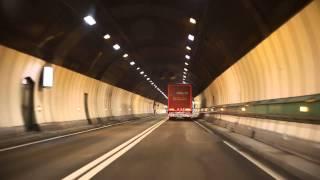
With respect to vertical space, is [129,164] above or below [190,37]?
below

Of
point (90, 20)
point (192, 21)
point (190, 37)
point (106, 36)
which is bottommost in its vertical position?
point (90, 20)

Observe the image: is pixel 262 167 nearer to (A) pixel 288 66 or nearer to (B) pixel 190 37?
(A) pixel 288 66

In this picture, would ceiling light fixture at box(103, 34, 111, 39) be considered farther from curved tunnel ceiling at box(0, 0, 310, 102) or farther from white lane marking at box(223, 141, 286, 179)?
white lane marking at box(223, 141, 286, 179)

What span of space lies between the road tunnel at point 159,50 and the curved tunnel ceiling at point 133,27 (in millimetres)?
87

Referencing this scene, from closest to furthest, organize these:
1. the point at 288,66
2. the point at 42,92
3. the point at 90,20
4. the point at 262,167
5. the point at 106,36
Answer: the point at 262,167, the point at 288,66, the point at 90,20, the point at 42,92, the point at 106,36

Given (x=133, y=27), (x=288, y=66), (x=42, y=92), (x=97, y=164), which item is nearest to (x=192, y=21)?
(x=133, y=27)

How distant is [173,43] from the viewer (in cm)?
3791

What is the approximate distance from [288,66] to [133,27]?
14701 millimetres

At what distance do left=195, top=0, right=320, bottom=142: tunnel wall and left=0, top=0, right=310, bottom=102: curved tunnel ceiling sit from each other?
1.51ft

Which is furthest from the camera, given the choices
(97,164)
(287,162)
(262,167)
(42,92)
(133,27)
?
(133,27)

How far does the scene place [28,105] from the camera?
87.7 feet

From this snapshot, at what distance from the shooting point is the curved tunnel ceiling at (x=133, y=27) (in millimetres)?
19091

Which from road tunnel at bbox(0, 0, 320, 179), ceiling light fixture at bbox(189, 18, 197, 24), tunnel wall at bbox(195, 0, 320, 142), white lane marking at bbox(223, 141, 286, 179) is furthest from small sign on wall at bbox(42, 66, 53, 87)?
white lane marking at bbox(223, 141, 286, 179)

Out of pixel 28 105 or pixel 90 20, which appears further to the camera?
pixel 28 105
